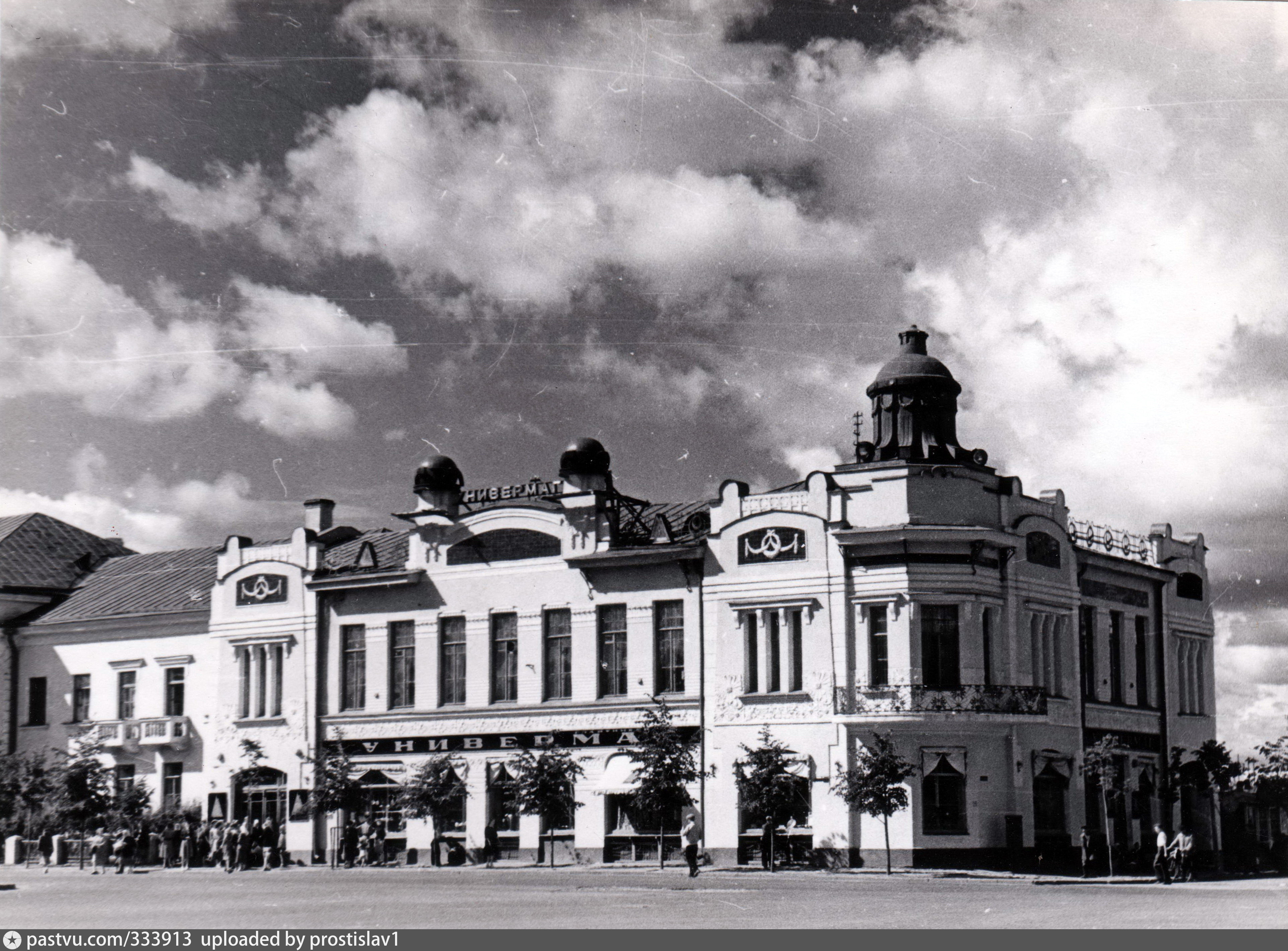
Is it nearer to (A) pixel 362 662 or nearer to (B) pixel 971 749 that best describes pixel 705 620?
(B) pixel 971 749

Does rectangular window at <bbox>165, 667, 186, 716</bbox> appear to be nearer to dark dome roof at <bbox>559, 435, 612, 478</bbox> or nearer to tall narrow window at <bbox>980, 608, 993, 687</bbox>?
dark dome roof at <bbox>559, 435, 612, 478</bbox>

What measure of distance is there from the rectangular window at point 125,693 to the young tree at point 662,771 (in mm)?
18833

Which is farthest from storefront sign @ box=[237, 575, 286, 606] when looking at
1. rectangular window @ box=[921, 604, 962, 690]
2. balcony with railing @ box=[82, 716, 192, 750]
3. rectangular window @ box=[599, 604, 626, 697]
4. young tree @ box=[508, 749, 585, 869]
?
rectangular window @ box=[921, 604, 962, 690]

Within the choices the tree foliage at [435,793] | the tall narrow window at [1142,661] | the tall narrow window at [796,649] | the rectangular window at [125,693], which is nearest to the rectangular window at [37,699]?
the rectangular window at [125,693]

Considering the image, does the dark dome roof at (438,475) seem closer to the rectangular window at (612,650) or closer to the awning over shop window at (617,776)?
the rectangular window at (612,650)

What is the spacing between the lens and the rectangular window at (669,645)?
47875mm

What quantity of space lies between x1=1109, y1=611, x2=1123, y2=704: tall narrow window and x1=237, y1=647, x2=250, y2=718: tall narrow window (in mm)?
25915

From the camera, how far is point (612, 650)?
4894 cm

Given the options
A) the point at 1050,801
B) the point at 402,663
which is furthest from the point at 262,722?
the point at 1050,801

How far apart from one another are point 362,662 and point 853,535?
16.5 m

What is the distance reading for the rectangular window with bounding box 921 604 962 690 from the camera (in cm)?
4481

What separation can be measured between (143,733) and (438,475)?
13.0 m

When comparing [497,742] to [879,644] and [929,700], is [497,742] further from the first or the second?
[929,700]

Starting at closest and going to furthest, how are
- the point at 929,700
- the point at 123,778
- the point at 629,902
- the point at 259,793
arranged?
the point at 629,902
the point at 929,700
the point at 259,793
the point at 123,778
